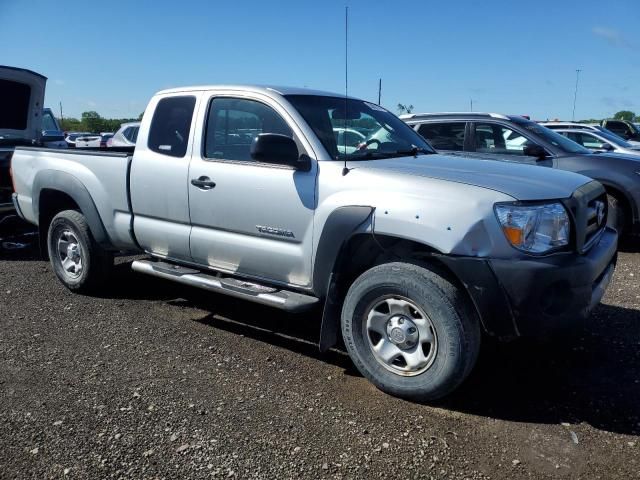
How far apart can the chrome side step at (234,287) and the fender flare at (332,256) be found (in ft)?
0.51

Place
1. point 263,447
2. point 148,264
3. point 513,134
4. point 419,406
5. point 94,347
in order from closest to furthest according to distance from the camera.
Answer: point 263,447
point 419,406
point 94,347
point 148,264
point 513,134

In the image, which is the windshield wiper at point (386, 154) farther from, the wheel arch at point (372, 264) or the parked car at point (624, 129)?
the parked car at point (624, 129)

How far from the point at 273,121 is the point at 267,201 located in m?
0.64

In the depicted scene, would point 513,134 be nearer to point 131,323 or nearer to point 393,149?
point 393,149

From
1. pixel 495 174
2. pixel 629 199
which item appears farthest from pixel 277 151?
pixel 629 199

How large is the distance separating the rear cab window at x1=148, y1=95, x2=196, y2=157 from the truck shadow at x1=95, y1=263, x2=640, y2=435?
1.49 meters

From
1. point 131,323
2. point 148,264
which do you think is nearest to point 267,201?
point 148,264

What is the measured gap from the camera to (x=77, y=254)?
575cm

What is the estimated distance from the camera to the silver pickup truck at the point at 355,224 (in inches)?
128

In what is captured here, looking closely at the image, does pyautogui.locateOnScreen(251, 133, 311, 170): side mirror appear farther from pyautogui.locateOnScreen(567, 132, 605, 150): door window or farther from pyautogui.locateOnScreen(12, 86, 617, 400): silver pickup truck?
Result: pyautogui.locateOnScreen(567, 132, 605, 150): door window

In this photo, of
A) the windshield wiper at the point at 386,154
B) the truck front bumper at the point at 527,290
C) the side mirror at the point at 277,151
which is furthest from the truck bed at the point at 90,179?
the truck front bumper at the point at 527,290

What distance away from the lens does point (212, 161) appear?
4449 millimetres

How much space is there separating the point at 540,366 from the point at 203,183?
9.09 feet

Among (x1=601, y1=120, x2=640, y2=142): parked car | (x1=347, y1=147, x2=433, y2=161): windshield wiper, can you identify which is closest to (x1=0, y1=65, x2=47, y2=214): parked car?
(x1=347, y1=147, x2=433, y2=161): windshield wiper
